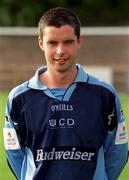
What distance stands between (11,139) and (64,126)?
32cm

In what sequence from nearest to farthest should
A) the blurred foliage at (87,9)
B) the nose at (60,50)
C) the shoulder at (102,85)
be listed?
the nose at (60,50) < the shoulder at (102,85) < the blurred foliage at (87,9)

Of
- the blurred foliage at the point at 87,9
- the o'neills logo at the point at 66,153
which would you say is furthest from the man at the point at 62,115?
the blurred foliage at the point at 87,9

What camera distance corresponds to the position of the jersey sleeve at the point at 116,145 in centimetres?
399

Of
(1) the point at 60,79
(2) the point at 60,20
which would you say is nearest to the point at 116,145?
(1) the point at 60,79

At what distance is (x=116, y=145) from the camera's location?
13.4 feet

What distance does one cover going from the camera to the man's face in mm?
3840

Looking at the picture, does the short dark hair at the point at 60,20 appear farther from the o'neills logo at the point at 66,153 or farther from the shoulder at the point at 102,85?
the o'neills logo at the point at 66,153

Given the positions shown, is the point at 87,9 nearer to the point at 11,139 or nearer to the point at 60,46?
the point at 11,139

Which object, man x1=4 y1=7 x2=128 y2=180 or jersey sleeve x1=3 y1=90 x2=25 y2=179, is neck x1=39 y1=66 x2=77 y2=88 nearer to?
man x1=4 y1=7 x2=128 y2=180

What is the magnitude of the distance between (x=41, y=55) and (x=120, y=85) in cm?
222

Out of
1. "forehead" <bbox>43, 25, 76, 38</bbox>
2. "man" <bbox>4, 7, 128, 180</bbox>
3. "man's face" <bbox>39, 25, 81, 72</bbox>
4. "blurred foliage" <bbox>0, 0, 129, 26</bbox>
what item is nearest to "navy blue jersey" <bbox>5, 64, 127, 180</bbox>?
"man" <bbox>4, 7, 128, 180</bbox>

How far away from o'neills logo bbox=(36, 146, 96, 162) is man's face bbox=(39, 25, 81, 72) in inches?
14.9

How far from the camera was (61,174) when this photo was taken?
3846 millimetres

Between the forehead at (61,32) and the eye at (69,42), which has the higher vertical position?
the forehead at (61,32)
